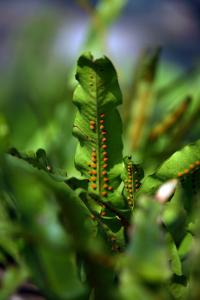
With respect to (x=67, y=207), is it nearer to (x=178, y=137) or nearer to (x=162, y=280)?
(x=162, y=280)

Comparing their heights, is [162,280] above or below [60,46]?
below

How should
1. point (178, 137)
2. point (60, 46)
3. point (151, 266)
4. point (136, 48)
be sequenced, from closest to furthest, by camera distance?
point (151, 266) < point (178, 137) < point (60, 46) < point (136, 48)

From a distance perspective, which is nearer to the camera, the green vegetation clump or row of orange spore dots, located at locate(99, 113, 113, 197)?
the green vegetation clump

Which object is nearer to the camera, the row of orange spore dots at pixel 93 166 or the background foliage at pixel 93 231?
the background foliage at pixel 93 231

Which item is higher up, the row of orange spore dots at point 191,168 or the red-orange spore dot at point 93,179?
the red-orange spore dot at point 93,179

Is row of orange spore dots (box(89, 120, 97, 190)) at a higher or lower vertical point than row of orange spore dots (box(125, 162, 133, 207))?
higher

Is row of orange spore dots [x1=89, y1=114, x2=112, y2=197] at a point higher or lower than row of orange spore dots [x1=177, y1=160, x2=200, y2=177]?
higher

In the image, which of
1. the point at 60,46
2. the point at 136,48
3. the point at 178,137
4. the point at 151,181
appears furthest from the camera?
the point at 136,48

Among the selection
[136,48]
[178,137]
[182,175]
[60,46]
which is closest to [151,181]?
[182,175]

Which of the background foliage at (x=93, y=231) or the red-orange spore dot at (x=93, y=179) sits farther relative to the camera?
the red-orange spore dot at (x=93, y=179)

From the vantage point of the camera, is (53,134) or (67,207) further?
(53,134)

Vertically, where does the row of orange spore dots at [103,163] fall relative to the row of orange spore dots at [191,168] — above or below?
above
